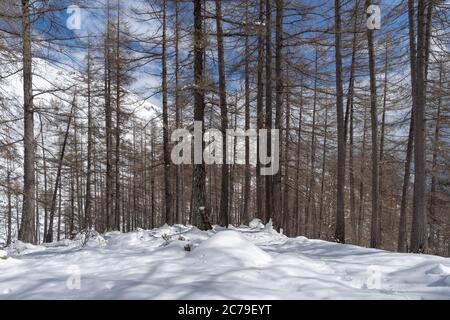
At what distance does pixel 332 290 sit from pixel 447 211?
19.0 meters

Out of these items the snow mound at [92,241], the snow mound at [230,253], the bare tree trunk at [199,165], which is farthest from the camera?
the bare tree trunk at [199,165]

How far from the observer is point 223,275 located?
11.3ft

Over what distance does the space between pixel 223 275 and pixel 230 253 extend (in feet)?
2.79

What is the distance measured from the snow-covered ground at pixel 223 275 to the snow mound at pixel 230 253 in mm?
13

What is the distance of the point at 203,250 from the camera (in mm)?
4512

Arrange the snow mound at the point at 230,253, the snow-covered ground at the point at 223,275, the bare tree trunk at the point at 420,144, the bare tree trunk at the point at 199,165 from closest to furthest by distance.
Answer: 1. the snow-covered ground at the point at 223,275
2. the snow mound at the point at 230,253
3. the bare tree trunk at the point at 420,144
4. the bare tree trunk at the point at 199,165

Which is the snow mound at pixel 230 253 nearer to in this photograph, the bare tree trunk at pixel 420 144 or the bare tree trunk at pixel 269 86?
the bare tree trunk at pixel 420 144

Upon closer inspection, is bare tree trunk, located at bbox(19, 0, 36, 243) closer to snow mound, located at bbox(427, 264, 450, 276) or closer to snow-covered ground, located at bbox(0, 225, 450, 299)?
snow-covered ground, located at bbox(0, 225, 450, 299)

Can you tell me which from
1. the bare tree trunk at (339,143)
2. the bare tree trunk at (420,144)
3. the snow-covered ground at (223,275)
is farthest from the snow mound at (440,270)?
the bare tree trunk at (339,143)

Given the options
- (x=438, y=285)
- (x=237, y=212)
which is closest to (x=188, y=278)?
(x=438, y=285)

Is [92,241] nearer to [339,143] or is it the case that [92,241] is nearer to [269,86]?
[269,86]

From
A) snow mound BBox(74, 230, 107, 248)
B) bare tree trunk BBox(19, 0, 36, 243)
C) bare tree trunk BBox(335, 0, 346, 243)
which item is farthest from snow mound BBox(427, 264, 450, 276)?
bare tree trunk BBox(19, 0, 36, 243)

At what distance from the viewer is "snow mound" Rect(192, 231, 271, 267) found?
4.13m

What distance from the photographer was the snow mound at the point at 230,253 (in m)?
4.13
